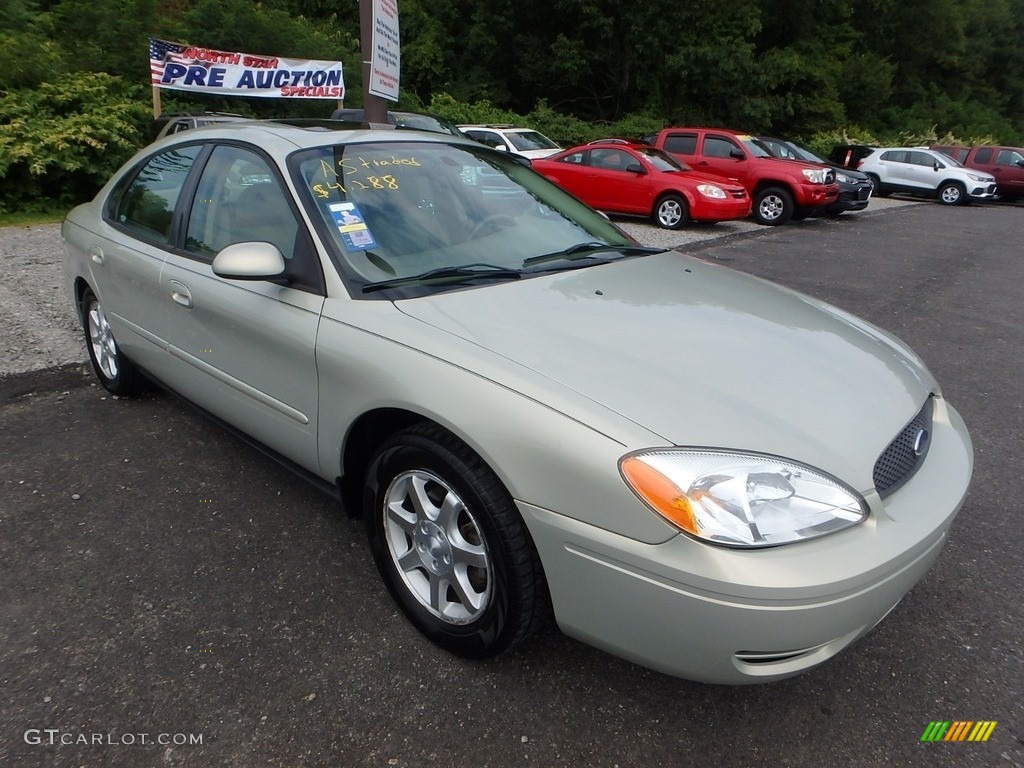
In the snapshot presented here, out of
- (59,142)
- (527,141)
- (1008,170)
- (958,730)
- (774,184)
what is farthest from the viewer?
(1008,170)

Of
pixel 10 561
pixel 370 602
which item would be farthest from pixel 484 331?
pixel 10 561

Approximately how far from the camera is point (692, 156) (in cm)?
1430

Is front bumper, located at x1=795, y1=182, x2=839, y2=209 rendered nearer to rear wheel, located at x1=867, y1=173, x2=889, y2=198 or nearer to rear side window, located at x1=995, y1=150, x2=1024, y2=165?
rear wheel, located at x1=867, y1=173, x2=889, y2=198

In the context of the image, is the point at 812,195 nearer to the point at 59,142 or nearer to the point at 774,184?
the point at 774,184

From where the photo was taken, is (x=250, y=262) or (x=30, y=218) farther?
(x=30, y=218)

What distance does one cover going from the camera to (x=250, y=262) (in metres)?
2.40

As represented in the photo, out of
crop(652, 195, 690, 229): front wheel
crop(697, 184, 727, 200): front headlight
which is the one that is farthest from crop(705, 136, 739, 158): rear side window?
crop(652, 195, 690, 229): front wheel

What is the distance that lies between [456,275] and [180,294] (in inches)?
51.3

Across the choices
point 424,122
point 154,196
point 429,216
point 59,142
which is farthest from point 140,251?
point 424,122

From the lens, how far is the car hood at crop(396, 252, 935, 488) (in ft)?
6.12

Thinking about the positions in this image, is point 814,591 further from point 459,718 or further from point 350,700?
point 350,700

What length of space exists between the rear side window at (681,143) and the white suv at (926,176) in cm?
A: 918

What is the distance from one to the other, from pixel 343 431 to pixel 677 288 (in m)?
1.34

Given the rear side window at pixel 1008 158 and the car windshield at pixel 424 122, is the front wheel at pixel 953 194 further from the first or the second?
the car windshield at pixel 424 122
